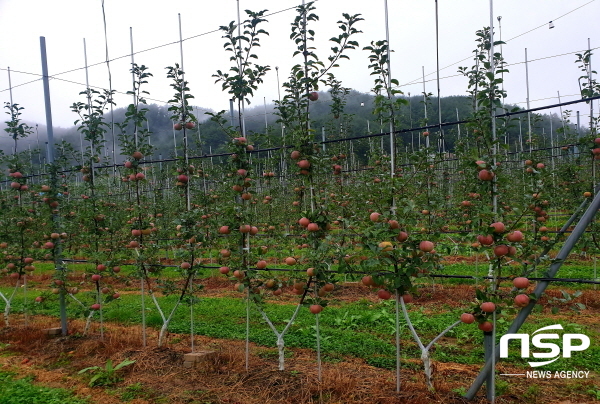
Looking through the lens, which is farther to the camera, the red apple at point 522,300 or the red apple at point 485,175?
the red apple at point 485,175

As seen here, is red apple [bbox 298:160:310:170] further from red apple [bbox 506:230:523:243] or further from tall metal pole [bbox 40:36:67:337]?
tall metal pole [bbox 40:36:67:337]

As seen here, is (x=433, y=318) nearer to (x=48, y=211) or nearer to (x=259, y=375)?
(x=259, y=375)

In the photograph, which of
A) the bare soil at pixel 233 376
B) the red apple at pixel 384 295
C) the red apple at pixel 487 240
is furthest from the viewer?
the bare soil at pixel 233 376

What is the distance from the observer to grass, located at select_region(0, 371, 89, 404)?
151 inches

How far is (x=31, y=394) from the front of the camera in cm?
396

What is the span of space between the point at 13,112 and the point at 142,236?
704 cm

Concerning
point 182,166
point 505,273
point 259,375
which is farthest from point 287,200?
point 259,375

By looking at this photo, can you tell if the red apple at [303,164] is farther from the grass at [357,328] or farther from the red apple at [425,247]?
the grass at [357,328]

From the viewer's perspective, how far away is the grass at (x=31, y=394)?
383 centimetres

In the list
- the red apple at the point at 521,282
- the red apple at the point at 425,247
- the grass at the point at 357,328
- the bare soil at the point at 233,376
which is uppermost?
the red apple at the point at 425,247

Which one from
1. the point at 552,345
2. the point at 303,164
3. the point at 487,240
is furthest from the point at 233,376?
the point at 552,345

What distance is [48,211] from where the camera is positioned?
5.95 metres

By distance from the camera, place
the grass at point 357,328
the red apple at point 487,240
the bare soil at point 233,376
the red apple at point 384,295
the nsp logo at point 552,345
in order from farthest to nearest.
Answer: the grass at point 357,328
the nsp logo at point 552,345
the bare soil at point 233,376
the red apple at point 384,295
the red apple at point 487,240

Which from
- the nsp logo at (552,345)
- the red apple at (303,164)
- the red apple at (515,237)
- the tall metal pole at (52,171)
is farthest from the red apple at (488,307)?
the tall metal pole at (52,171)
